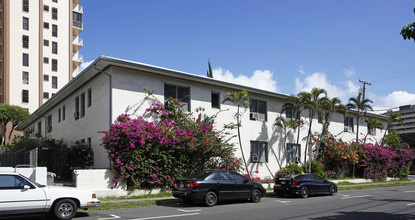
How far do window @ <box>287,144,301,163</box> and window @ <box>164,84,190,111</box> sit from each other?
31.5ft

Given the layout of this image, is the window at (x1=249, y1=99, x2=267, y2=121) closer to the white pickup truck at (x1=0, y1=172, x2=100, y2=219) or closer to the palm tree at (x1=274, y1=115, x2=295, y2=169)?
the palm tree at (x1=274, y1=115, x2=295, y2=169)

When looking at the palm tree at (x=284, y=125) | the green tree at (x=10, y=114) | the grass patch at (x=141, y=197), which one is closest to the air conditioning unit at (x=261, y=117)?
the palm tree at (x=284, y=125)

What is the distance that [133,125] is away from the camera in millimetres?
16047

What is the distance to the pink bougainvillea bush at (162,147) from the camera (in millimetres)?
15492

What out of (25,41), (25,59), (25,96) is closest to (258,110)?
(25,96)

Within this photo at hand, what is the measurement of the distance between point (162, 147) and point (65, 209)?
22.9ft

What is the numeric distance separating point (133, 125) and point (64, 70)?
2043 inches

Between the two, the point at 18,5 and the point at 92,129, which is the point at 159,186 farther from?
the point at 18,5

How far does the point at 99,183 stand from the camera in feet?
48.8

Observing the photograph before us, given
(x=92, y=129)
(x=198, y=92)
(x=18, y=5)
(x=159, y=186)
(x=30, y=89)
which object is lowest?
(x=159, y=186)

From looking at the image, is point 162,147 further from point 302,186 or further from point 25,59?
point 25,59

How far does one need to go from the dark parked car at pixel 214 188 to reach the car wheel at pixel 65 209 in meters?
4.27

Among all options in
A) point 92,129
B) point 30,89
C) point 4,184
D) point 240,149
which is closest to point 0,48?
point 30,89

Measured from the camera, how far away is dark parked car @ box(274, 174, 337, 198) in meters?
16.8
